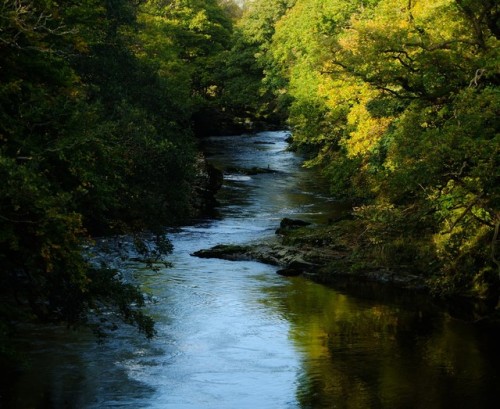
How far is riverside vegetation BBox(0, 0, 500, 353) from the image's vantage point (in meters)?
12.7

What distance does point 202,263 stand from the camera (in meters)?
28.5

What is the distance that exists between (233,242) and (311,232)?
11.8 feet

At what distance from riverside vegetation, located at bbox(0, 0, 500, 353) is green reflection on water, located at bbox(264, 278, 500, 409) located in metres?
1.62

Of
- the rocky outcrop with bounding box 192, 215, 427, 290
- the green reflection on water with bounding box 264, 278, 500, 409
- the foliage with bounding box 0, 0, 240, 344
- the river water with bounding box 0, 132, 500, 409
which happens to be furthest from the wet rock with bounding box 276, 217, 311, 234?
the foliage with bounding box 0, 0, 240, 344

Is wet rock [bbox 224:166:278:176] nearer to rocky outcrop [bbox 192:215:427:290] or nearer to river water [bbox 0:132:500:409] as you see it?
rocky outcrop [bbox 192:215:427:290]

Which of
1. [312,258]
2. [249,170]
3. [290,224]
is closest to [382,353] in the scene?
[312,258]

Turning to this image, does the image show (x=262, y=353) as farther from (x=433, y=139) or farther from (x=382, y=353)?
(x=433, y=139)

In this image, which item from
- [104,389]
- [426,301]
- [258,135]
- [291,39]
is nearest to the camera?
[104,389]

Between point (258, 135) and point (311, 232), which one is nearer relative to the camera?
point (311, 232)

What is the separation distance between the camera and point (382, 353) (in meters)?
19.2

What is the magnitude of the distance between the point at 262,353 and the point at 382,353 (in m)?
3.28

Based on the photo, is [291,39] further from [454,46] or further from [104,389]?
[104,389]

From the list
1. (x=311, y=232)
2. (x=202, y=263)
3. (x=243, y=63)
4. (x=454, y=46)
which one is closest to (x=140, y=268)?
(x=202, y=263)

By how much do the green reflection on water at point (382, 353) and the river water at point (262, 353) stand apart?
0.11 feet
